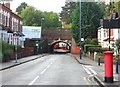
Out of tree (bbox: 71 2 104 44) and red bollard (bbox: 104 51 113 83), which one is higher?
tree (bbox: 71 2 104 44)

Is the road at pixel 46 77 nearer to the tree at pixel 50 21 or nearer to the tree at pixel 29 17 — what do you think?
the tree at pixel 29 17

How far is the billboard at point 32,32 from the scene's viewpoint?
9616 cm

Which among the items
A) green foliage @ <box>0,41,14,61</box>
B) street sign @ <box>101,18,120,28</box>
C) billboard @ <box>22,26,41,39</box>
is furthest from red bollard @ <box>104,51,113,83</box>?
billboard @ <box>22,26,41,39</box>

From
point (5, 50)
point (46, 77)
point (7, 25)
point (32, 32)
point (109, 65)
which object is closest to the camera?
point (109, 65)

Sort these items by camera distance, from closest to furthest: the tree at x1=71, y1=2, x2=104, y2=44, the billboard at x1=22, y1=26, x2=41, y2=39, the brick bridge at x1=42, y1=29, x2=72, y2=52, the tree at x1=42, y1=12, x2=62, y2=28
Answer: the tree at x1=71, y1=2, x2=104, y2=44, the billboard at x1=22, y1=26, x2=41, y2=39, the brick bridge at x1=42, y1=29, x2=72, y2=52, the tree at x1=42, y1=12, x2=62, y2=28

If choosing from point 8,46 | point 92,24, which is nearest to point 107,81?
point 8,46

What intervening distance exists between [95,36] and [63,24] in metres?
66.8

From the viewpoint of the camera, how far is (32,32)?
321ft

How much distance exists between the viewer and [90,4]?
78312 millimetres

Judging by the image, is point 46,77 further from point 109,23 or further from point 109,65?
point 109,23

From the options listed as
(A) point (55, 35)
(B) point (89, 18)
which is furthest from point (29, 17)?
(B) point (89, 18)

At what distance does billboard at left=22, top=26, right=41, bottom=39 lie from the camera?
315 ft

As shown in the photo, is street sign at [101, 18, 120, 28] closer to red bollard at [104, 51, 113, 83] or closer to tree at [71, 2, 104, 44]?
red bollard at [104, 51, 113, 83]

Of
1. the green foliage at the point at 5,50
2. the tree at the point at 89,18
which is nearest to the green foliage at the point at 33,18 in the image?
the tree at the point at 89,18
